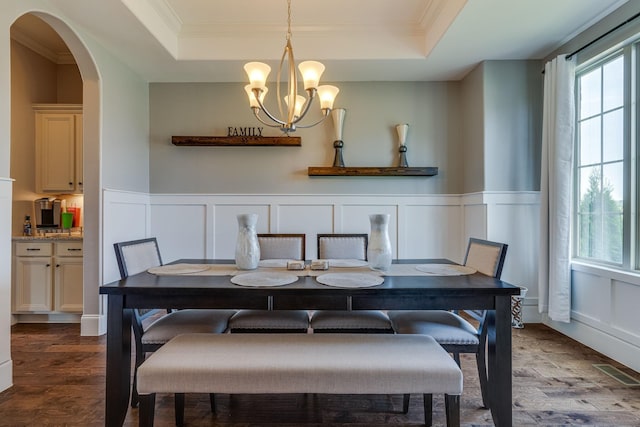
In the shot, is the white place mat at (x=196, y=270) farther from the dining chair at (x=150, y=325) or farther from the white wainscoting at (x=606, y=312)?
the white wainscoting at (x=606, y=312)

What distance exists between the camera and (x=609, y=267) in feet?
8.51

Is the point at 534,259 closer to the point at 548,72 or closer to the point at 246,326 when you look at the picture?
the point at 548,72

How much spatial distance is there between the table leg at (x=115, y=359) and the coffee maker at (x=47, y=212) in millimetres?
2628

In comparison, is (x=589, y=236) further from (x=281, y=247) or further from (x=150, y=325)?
(x=150, y=325)

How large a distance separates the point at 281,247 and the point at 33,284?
250 centimetres

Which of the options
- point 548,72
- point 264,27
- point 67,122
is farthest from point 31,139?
point 548,72

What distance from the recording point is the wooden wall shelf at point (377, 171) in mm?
3684

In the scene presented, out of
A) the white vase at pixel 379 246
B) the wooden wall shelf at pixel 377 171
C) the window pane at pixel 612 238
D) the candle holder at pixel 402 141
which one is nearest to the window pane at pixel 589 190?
the window pane at pixel 612 238

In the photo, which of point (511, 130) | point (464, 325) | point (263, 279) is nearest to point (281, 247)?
point (263, 279)

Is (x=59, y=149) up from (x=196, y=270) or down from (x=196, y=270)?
up

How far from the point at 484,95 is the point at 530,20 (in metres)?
0.78

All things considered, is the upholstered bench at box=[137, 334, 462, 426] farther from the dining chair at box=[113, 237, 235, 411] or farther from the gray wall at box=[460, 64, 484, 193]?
the gray wall at box=[460, 64, 484, 193]

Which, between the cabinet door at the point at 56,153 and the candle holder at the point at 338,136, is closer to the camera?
the cabinet door at the point at 56,153

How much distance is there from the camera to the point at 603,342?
2594 millimetres
